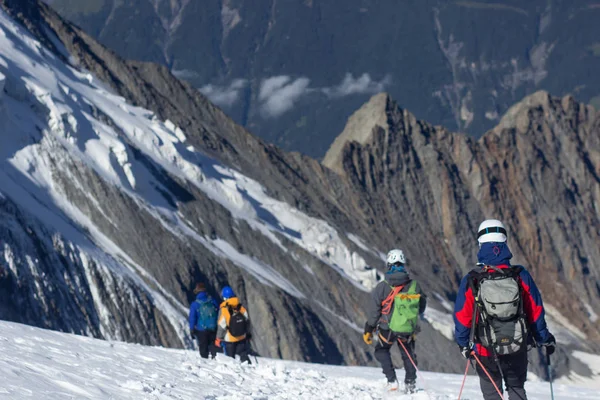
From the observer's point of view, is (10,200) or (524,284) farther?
(10,200)

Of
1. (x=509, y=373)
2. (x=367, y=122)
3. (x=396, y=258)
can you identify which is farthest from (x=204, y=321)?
(x=367, y=122)

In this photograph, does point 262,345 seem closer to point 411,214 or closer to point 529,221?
point 411,214

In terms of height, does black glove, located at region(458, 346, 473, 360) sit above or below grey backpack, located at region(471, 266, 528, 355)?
below

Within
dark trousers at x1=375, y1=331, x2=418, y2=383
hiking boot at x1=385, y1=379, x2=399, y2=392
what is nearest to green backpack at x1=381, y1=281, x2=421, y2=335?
dark trousers at x1=375, y1=331, x2=418, y2=383

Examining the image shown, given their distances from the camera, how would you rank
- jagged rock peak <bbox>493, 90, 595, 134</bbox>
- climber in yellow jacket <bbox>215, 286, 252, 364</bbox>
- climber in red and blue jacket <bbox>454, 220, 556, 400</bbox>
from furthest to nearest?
jagged rock peak <bbox>493, 90, 595, 134</bbox> < climber in yellow jacket <bbox>215, 286, 252, 364</bbox> < climber in red and blue jacket <bbox>454, 220, 556, 400</bbox>

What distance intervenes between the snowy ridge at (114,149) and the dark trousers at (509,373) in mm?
41640

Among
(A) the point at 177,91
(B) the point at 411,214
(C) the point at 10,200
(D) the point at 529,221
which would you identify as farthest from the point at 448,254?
(C) the point at 10,200

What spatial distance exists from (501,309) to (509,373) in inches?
31.8

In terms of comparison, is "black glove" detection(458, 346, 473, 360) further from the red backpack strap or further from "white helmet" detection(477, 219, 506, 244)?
the red backpack strap

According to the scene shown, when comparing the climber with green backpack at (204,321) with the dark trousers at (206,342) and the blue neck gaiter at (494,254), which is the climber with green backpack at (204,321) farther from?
the blue neck gaiter at (494,254)

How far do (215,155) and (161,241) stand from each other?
99.2ft

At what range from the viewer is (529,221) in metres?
142

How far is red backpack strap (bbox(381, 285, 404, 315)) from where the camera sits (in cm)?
1515

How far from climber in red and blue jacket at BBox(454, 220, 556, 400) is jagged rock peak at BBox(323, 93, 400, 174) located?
114 metres
